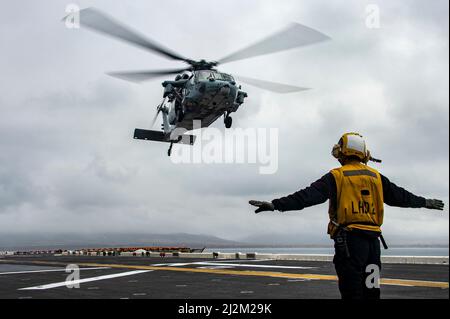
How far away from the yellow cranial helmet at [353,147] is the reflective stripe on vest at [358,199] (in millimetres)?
197

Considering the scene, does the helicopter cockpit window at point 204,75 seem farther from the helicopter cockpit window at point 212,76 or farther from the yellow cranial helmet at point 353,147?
the yellow cranial helmet at point 353,147

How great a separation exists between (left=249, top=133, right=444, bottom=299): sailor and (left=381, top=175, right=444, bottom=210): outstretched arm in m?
0.14

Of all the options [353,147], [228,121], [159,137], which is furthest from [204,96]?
[353,147]

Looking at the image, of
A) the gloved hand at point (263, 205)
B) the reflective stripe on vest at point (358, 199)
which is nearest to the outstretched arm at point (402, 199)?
the reflective stripe on vest at point (358, 199)

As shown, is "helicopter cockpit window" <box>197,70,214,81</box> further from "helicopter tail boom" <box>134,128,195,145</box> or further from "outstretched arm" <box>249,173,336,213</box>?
"outstretched arm" <box>249,173,336,213</box>

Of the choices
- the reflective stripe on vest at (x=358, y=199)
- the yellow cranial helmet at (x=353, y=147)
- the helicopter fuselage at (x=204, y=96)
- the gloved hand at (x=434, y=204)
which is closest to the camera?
the reflective stripe on vest at (x=358, y=199)

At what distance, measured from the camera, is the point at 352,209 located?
596 cm

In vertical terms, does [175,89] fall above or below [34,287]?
above

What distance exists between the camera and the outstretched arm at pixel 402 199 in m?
6.32

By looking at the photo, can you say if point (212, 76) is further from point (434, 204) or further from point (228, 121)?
point (434, 204)
